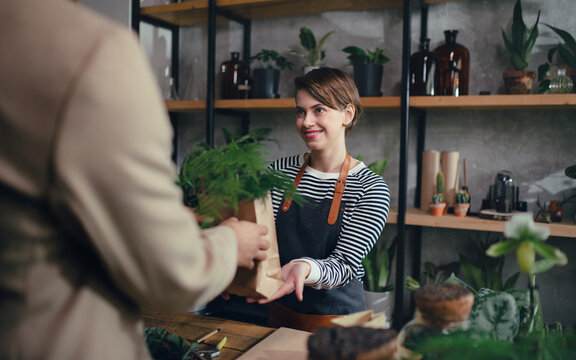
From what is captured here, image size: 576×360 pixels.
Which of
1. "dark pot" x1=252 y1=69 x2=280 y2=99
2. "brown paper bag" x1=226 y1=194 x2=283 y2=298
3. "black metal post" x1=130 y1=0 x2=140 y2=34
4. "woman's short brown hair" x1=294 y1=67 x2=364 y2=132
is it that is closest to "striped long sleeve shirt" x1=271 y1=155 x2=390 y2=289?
"woman's short brown hair" x1=294 y1=67 x2=364 y2=132

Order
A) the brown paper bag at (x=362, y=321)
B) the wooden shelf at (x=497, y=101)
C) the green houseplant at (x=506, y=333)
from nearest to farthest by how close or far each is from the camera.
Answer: the green houseplant at (x=506, y=333)
the brown paper bag at (x=362, y=321)
the wooden shelf at (x=497, y=101)

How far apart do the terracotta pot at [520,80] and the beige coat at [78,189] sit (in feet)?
6.89

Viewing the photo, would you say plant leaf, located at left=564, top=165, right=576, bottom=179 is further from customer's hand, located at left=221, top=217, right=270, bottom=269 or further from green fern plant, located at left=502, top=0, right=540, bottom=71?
customer's hand, located at left=221, top=217, right=270, bottom=269

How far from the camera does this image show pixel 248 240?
0.83m

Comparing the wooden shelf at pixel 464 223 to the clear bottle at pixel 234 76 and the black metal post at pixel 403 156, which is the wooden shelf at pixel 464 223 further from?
the clear bottle at pixel 234 76

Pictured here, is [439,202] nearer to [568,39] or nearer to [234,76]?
[568,39]

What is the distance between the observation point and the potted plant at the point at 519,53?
7.27 ft

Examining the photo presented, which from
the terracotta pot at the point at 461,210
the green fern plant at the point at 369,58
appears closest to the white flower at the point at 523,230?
the terracotta pot at the point at 461,210

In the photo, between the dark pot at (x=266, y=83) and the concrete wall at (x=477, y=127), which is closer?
the concrete wall at (x=477, y=127)

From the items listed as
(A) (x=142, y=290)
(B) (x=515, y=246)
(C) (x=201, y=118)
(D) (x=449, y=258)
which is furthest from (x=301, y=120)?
(C) (x=201, y=118)

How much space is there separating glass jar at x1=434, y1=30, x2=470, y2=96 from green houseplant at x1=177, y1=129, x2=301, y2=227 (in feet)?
5.25

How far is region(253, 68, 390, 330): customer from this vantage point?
1.56m

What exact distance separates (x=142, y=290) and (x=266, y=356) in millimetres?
455

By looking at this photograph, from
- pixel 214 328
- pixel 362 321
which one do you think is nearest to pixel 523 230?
pixel 362 321
